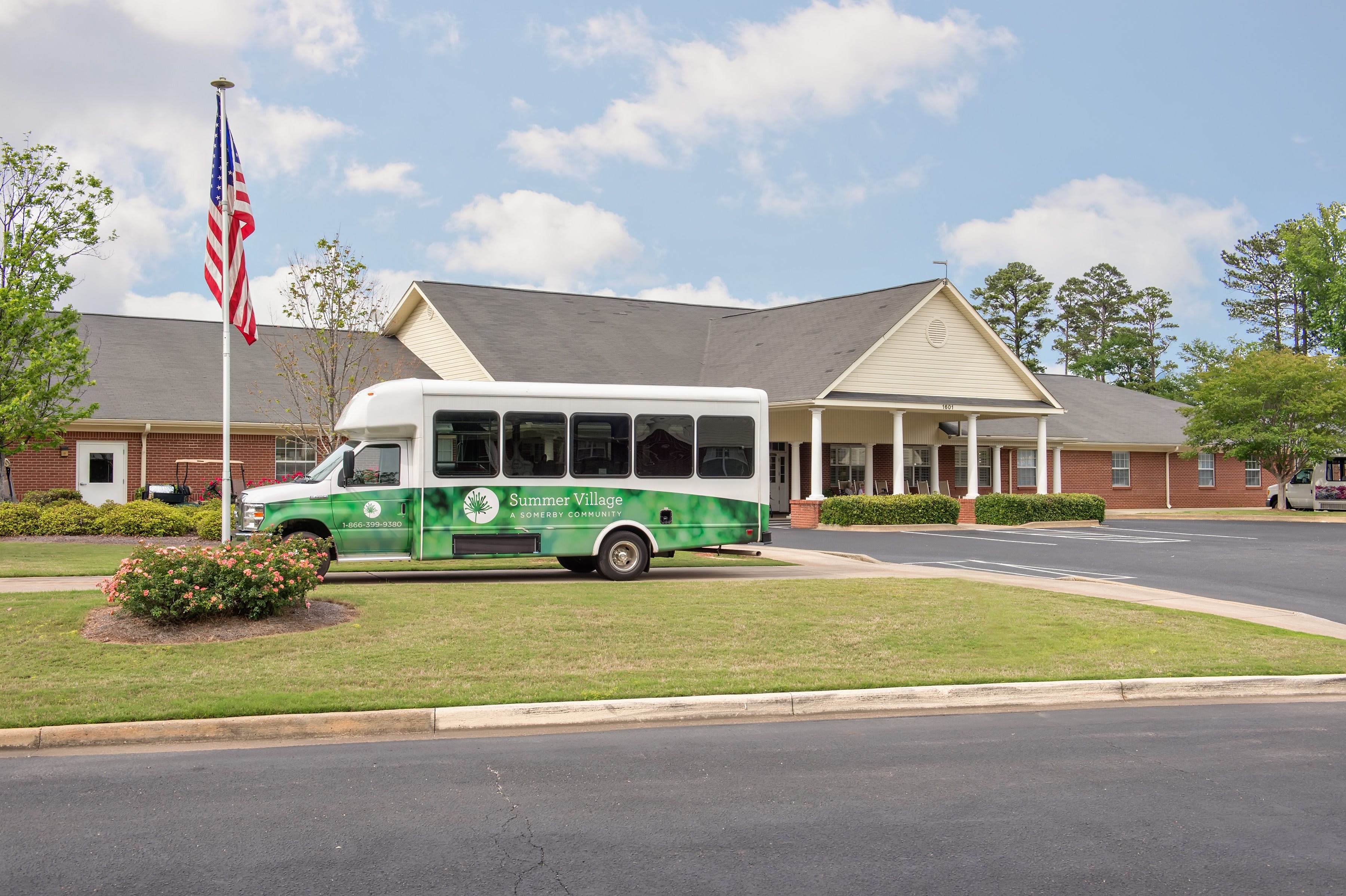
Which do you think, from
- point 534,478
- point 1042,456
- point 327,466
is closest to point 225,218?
point 327,466

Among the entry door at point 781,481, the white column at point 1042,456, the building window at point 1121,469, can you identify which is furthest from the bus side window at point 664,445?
the building window at point 1121,469

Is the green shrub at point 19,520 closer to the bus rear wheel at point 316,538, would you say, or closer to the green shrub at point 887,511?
the bus rear wheel at point 316,538

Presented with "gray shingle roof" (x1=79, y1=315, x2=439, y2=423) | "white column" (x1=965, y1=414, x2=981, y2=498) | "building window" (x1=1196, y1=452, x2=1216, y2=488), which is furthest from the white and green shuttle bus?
"building window" (x1=1196, y1=452, x2=1216, y2=488)

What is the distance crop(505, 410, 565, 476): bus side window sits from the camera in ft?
52.9

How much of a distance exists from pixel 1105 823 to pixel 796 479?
28755mm

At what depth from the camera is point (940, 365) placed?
111ft

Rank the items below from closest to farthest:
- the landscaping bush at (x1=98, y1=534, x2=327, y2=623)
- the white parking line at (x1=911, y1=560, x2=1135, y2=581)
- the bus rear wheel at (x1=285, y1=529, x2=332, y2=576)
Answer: the landscaping bush at (x1=98, y1=534, x2=327, y2=623)
the bus rear wheel at (x1=285, y1=529, x2=332, y2=576)
the white parking line at (x1=911, y1=560, x2=1135, y2=581)

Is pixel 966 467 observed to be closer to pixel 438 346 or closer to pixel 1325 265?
pixel 438 346

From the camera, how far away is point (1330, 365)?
42.2 meters

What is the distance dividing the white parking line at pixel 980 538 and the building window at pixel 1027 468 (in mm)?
13116

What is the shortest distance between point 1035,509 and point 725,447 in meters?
18.9

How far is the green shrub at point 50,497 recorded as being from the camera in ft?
83.7

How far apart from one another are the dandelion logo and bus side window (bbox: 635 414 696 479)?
7.25 ft

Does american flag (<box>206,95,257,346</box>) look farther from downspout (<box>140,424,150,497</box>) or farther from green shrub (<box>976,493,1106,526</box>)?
green shrub (<box>976,493,1106,526</box>)
